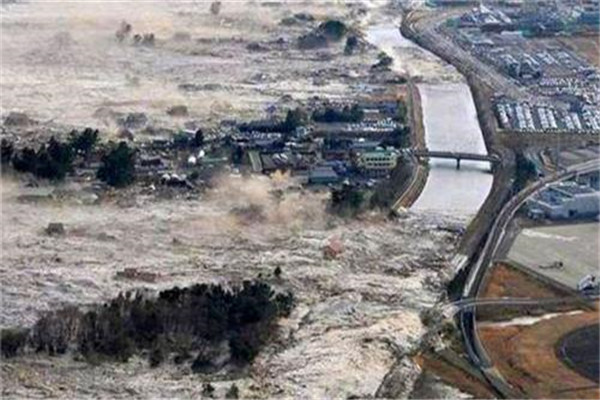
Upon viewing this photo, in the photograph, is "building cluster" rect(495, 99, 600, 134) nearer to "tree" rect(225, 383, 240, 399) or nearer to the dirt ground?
the dirt ground

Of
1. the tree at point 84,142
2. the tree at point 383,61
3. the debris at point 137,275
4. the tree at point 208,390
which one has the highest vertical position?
the tree at point 208,390

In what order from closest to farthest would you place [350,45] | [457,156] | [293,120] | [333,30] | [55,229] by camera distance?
1. [55,229]
2. [457,156]
3. [293,120]
4. [350,45]
5. [333,30]

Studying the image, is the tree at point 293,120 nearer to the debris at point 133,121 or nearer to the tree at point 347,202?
the debris at point 133,121

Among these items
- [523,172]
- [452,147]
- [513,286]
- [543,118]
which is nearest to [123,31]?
[452,147]

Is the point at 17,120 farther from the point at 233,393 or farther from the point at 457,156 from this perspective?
the point at 233,393

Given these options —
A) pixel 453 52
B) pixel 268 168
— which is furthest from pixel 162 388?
pixel 453 52

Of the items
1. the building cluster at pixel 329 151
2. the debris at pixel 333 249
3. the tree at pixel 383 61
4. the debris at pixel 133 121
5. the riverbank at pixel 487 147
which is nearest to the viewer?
the debris at pixel 333 249

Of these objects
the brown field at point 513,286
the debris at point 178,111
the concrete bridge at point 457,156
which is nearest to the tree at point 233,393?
the brown field at point 513,286
